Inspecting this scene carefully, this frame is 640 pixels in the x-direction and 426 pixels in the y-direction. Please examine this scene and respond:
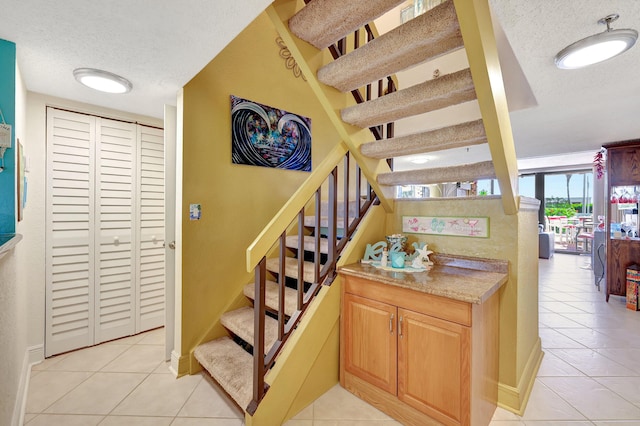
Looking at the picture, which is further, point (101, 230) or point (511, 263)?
point (101, 230)

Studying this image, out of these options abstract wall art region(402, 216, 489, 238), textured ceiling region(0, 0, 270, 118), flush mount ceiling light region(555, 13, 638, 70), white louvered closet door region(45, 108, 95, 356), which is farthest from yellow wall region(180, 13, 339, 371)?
flush mount ceiling light region(555, 13, 638, 70)

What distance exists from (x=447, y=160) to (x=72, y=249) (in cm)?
591

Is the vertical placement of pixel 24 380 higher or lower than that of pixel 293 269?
lower

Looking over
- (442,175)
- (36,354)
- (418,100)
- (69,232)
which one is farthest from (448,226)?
(36,354)

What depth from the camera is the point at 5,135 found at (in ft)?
4.91

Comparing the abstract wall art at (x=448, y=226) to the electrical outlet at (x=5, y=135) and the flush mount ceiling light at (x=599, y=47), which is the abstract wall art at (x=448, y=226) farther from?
the electrical outlet at (x=5, y=135)

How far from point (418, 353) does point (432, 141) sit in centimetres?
122

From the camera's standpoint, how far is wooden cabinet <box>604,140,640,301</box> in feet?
12.9

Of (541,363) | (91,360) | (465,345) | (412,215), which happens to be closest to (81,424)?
(91,360)

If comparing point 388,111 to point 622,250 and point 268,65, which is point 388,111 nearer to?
point 268,65

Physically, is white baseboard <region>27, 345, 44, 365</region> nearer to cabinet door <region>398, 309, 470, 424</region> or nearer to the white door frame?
the white door frame

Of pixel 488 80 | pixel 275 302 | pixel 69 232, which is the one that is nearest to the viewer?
pixel 488 80

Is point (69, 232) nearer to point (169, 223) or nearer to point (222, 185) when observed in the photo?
point (169, 223)

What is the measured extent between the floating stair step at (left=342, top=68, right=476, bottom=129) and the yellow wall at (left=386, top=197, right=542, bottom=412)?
0.81 m
